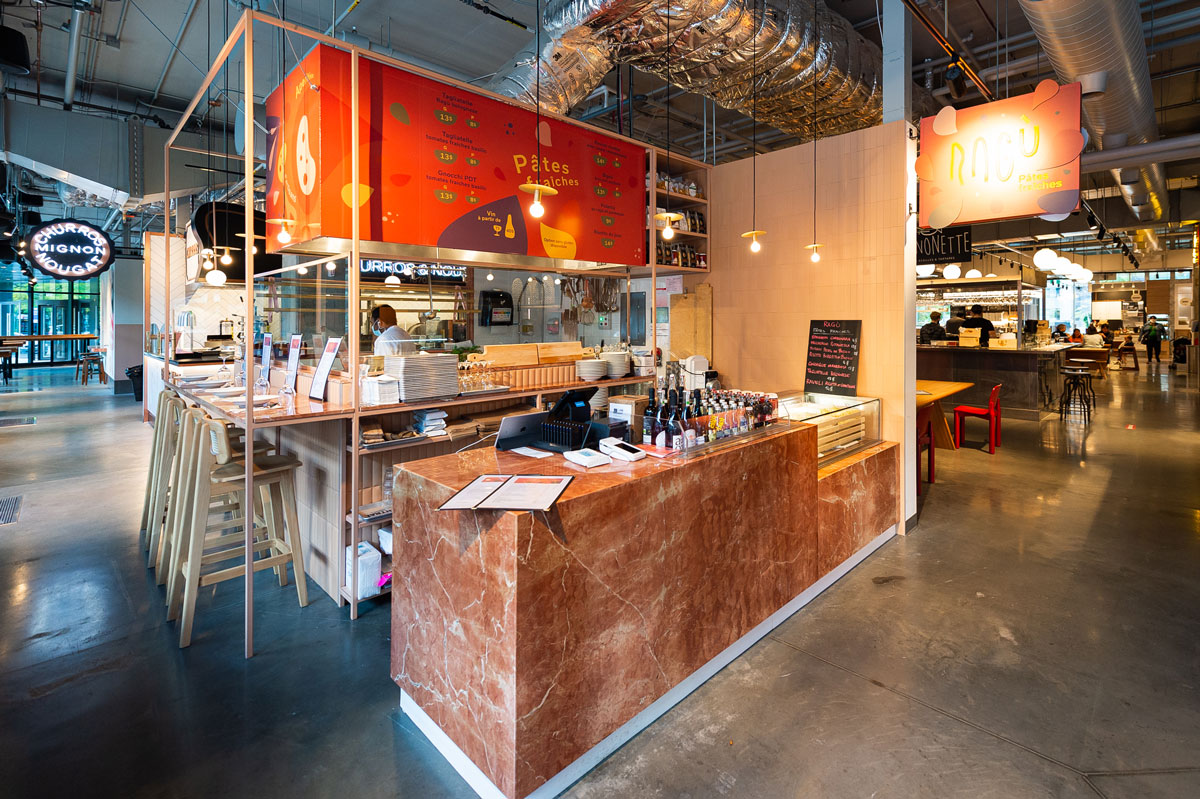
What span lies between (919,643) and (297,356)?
3999 mm

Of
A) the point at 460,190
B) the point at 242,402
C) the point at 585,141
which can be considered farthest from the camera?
the point at 585,141

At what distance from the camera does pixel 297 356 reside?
3949 mm

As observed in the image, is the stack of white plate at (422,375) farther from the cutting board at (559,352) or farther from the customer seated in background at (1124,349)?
the customer seated in background at (1124,349)

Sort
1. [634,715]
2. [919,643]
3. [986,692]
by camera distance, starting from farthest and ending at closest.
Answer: [919,643], [986,692], [634,715]

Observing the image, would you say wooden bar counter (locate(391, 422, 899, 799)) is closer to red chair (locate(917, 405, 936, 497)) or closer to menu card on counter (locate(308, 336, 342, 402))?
menu card on counter (locate(308, 336, 342, 402))

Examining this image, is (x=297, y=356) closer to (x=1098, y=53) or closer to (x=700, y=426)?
(x=700, y=426)

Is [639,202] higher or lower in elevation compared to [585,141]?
lower

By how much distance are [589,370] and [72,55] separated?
23.6 ft

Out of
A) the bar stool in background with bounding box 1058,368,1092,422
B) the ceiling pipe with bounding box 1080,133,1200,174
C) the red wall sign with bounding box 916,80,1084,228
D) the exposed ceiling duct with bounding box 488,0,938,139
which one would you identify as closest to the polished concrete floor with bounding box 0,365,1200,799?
the red wall sign with bounding box 916,80,1084,228

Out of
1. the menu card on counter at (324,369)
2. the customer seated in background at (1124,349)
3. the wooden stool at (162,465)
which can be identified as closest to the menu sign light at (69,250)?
the wooden stool at (162,465)

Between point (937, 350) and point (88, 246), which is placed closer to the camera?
point (88, 246)

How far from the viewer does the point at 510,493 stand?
2.09 meters

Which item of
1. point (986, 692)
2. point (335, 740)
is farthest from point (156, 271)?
point (986, 692)

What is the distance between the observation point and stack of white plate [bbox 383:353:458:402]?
3.51 metres
